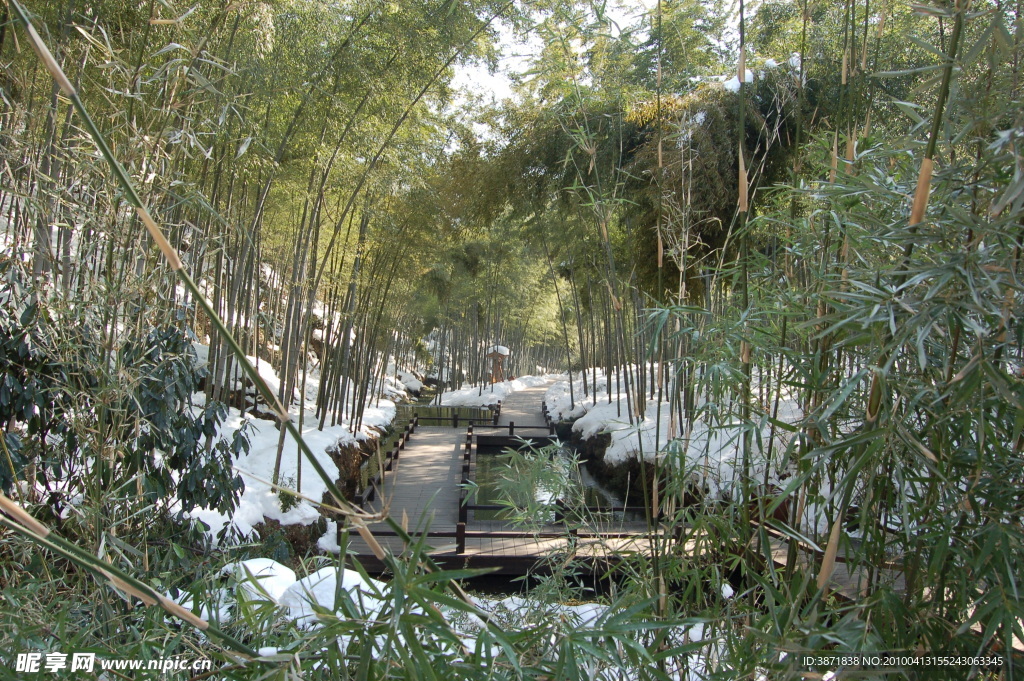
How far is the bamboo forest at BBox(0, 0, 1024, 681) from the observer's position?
2.72ft

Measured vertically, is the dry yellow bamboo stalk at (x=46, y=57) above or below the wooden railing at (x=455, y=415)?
above

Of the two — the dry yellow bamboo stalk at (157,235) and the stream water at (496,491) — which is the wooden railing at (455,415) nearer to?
the stream water at (496,491)

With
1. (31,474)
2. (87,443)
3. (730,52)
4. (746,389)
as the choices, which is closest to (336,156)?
(730,52)

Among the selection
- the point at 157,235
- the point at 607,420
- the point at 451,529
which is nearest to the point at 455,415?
the point at 451,529

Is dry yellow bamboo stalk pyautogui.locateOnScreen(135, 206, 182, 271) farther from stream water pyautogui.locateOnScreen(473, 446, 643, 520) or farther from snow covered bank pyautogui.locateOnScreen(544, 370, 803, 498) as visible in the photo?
stream water pyautogui.locateOnScreen(473, 446, 643, 520)

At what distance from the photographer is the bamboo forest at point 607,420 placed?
828 mm

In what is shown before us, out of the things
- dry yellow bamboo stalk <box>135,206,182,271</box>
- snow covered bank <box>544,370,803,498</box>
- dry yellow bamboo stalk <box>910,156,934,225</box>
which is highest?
dry yellow bamboo stalk <box>910,156,934,225</box>

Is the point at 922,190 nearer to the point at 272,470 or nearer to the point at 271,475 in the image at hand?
the point at 271,475

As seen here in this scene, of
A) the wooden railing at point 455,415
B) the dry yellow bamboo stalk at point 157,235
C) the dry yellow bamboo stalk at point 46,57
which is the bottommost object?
the wooden railing at point 455,415

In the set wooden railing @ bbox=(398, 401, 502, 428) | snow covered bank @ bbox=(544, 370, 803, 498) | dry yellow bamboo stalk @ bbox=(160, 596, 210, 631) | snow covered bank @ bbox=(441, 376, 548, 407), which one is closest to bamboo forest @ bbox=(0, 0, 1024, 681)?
dry yellow bamboo stalk @ bbox=(160, 596, 210, 631)

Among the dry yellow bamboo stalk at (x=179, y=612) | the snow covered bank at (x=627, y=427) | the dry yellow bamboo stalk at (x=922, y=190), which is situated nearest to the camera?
the dry yellow bamboo stalk at (x=179, y=612)

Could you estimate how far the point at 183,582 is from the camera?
2.05m

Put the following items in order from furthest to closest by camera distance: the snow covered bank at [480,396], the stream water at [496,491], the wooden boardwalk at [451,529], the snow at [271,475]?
1. the snow covered bank at [480,396]
2. the stream water at [496,491]
3. the snow at [271,475]
4. the wooden boardwalk at [451,529]

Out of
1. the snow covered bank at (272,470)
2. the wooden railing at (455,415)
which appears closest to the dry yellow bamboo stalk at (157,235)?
the snow covered bank at (272,470)
